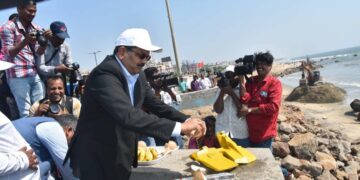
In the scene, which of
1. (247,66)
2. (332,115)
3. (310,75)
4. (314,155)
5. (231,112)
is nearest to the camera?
(247,66)

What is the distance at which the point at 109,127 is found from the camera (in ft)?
9.05

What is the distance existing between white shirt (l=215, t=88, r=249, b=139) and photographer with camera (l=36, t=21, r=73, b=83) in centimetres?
191

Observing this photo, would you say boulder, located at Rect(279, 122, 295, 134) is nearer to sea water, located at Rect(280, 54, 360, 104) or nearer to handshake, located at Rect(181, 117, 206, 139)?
handshake, located at Rect(181, 117, 206, 139)

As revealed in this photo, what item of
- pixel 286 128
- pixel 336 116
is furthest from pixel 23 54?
pixel 336 116

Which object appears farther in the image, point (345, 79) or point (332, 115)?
point (345, 79)

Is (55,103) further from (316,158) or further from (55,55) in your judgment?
(316,158)

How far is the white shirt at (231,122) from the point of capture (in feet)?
15.7

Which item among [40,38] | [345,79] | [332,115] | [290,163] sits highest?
[40,38]

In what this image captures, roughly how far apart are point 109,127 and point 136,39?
614 mm

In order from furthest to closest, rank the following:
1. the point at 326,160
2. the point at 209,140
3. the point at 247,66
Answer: the point at 326,160
the point at 209,140
the point at 247,66

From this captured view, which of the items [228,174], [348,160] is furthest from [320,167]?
[228,174]

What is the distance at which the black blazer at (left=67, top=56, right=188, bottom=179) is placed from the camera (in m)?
2.57

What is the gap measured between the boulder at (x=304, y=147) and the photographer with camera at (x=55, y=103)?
13.9 ft

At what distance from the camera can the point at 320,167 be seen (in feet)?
21.4
